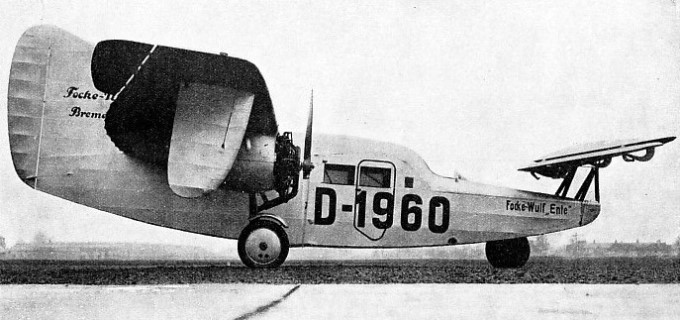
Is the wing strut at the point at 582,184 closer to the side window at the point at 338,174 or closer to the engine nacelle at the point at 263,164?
the side window at the point at 338,174

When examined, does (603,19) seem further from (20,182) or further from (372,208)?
(20,182)

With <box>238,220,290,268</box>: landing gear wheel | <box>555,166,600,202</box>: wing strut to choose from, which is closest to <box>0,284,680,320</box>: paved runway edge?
<box>238,220,290,268</box>: landing gear wheel

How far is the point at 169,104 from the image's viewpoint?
4.95 meters

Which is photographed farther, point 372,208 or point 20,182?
point 372,208

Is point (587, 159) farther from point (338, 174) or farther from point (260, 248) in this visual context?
point (260, 248)

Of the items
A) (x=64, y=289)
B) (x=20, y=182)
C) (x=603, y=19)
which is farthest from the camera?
(x=603, y=19)

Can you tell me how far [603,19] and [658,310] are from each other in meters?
2.63

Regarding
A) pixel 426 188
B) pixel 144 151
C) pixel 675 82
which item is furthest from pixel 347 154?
pixel 675 82

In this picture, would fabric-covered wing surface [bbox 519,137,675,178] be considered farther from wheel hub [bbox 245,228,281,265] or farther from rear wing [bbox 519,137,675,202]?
wheel hub [bbox 245,228,281,265]

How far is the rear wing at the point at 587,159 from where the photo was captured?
5750 millimetres

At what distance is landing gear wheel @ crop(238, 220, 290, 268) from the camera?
5.45 meters

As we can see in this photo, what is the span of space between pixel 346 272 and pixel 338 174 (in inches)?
34.6

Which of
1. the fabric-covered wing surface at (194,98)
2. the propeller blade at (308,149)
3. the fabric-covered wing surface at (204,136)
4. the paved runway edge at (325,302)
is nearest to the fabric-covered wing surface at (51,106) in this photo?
the fabric-covered wing surface at (194,98)

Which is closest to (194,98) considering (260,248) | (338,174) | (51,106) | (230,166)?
(230,166)
